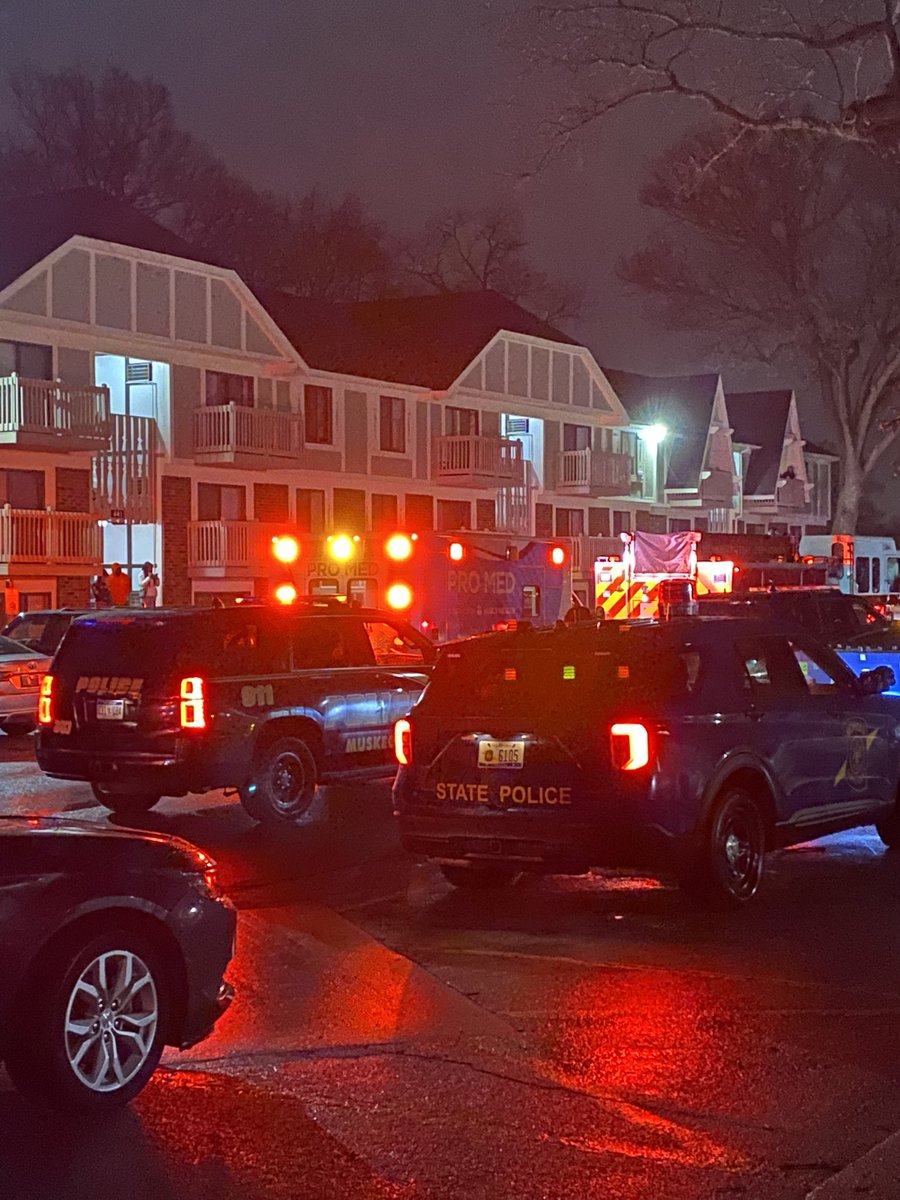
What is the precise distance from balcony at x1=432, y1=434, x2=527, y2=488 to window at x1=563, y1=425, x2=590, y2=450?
528 cm

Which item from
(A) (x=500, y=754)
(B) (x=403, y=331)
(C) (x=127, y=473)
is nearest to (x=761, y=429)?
(B) (x=403, y=331)

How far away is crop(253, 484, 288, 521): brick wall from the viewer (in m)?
38.1

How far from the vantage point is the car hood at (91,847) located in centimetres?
562

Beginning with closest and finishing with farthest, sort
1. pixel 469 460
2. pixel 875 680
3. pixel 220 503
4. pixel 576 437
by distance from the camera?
pixel 875 680 < pixel 220 503 < pixel 469 460 < pixel 576 437

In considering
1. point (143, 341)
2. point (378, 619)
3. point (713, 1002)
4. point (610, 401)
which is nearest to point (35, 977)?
point (713, 1002)

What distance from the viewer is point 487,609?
73.0 feet

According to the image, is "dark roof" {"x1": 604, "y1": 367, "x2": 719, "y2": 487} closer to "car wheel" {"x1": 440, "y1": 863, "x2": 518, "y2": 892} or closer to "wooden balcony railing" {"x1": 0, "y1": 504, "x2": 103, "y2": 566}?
"wooden balcony railing" {"x1": 0, "y1": 504, "x2": 103, "y2": 566}

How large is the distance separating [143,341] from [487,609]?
49.2ft

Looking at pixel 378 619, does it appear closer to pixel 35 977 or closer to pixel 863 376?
pixel 35 977

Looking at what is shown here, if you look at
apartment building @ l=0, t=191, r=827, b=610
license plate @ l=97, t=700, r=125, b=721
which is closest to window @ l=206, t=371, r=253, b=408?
apartment building @ l=0, t=191, r=827, b=610

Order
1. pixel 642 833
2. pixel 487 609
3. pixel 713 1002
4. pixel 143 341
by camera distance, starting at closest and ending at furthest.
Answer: pixel 713 1002 → pixel 642 833 → pixel 487 609 → pixel 143 341

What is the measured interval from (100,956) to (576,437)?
1764 inches

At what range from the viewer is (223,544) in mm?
35719

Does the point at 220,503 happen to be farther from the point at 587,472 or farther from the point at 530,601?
the point at 530,601
